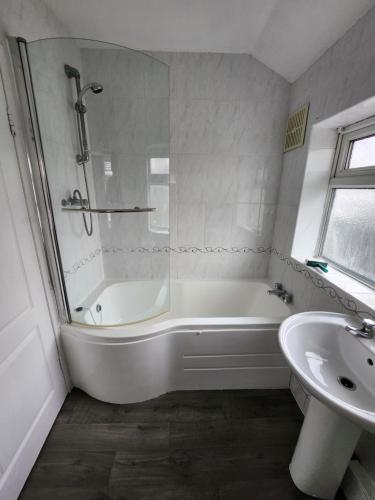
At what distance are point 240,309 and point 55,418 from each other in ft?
5.44

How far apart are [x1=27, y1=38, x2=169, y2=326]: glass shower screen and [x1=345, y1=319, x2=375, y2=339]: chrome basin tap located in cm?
120

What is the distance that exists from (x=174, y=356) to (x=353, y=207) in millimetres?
1556

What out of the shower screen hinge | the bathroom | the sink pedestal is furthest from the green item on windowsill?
the shower screen hinge

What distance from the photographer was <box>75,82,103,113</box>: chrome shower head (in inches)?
59.3

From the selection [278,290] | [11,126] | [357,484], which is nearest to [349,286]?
[278,290]

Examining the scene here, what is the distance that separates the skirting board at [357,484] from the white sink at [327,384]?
0.27 feet

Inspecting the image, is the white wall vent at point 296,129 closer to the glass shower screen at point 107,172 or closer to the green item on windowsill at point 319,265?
the green item on windowsill at point 319,265

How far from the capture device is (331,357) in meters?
1.01

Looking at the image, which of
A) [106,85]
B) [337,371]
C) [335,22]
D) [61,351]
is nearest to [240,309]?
[337,371]

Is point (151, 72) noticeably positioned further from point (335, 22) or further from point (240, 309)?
point (240, 309)

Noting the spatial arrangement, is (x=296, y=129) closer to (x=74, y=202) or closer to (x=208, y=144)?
(x=208, y=144)

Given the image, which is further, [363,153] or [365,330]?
[363,153]

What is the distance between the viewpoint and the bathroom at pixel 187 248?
1012mm

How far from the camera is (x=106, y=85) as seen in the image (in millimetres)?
1602
